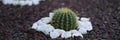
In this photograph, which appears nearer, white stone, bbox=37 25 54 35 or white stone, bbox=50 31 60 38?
white stone, bbox=50 31 60 38

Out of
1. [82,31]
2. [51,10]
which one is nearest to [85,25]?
[82,31]

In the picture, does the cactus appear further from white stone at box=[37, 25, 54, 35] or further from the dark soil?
the dark soil

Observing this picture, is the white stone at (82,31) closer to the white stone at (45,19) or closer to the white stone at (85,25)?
the white stone at (85,25)

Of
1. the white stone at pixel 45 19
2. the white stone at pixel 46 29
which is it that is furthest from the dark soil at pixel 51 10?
the white stone at pixel 45 19

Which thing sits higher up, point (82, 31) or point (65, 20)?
point (65, 20)

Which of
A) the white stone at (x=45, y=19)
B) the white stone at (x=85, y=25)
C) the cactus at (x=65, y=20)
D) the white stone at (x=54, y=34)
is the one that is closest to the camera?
the white stone at (x=54, y=34)

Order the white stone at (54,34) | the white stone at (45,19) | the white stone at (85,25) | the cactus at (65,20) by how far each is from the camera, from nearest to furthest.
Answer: the white stone at (54,34), the cactus at (65,20), the white stone at (85,25), the white stone at (45,19)

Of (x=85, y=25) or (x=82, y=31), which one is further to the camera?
(x=85, y=25)

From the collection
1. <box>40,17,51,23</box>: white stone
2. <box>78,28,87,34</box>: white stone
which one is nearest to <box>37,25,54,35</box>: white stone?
<box>40,17,51,23</box>: white stone

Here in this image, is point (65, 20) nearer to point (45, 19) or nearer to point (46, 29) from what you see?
point (46, 29)
